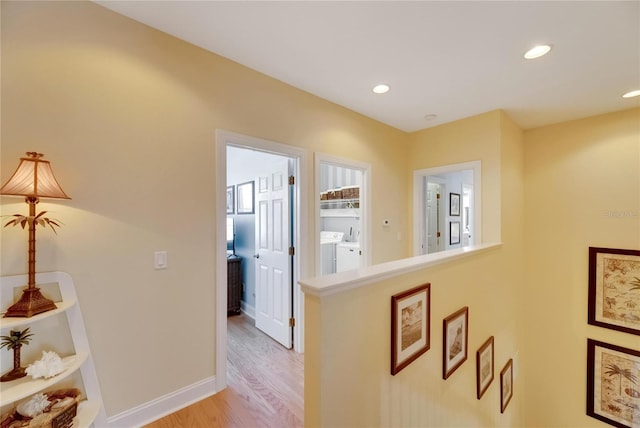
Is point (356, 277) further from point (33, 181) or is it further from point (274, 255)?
point (274, 255)

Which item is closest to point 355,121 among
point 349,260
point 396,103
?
point 396,103

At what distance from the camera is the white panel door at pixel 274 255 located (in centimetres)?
280

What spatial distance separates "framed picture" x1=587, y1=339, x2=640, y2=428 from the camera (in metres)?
2.99

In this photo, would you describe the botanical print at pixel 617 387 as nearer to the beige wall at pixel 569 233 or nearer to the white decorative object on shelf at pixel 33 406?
the beige wall at pixel 569 233

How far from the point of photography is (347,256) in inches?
156

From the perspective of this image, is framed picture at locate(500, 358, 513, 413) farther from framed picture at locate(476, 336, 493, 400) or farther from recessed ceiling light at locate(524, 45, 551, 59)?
recessed ceiling light at locate(524, 45, 551, 59)

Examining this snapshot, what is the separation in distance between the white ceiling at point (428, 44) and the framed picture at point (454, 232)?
275cm

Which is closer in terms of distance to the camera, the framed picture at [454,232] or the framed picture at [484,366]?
the framed picture at [484,366]

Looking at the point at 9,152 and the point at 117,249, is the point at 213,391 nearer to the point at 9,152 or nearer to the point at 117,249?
the point at 117,249

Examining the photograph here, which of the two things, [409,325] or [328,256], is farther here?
[328,256]

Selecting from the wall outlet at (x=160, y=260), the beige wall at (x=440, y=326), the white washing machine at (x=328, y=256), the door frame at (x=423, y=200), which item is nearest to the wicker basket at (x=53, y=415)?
the wall outlet at (x=160, y=260)

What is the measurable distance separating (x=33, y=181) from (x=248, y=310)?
3051 millimetres

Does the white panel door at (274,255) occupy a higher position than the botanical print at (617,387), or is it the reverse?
the white panel door at (274,255)

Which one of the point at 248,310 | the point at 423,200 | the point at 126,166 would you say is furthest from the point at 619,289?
the point at 126,166
